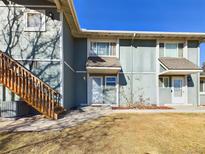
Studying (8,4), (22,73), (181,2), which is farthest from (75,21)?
(181,2)

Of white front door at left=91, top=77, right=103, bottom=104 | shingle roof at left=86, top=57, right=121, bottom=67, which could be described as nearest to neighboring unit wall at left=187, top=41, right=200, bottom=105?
shingle roof at left=86, top=57, right=121, bottom=67

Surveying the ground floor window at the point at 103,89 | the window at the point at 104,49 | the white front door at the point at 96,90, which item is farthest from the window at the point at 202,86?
the white front door at the point at 96,90

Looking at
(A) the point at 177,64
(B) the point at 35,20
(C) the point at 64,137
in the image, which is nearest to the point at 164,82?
(A) the point at 177,64

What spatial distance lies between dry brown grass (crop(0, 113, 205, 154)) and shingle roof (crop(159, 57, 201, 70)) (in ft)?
20.6

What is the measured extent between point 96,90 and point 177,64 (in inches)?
241

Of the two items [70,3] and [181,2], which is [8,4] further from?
[181,2]

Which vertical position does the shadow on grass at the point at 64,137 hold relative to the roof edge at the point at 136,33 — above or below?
below

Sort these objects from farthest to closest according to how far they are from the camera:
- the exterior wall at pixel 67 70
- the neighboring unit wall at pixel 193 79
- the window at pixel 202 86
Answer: the window at pixel 202 86
the neighboring unit wall at pixel 193 79
the exterior wall at pixel 67 70

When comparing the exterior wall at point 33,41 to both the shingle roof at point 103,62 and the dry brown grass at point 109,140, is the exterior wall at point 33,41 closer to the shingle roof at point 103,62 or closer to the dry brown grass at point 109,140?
the shingle roof at point 103,62

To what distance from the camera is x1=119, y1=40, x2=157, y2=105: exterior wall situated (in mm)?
12664

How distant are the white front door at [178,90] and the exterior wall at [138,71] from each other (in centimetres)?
154

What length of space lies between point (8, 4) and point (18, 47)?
2.22 meters

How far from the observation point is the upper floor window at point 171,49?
12.9m

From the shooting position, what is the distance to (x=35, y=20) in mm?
8617
